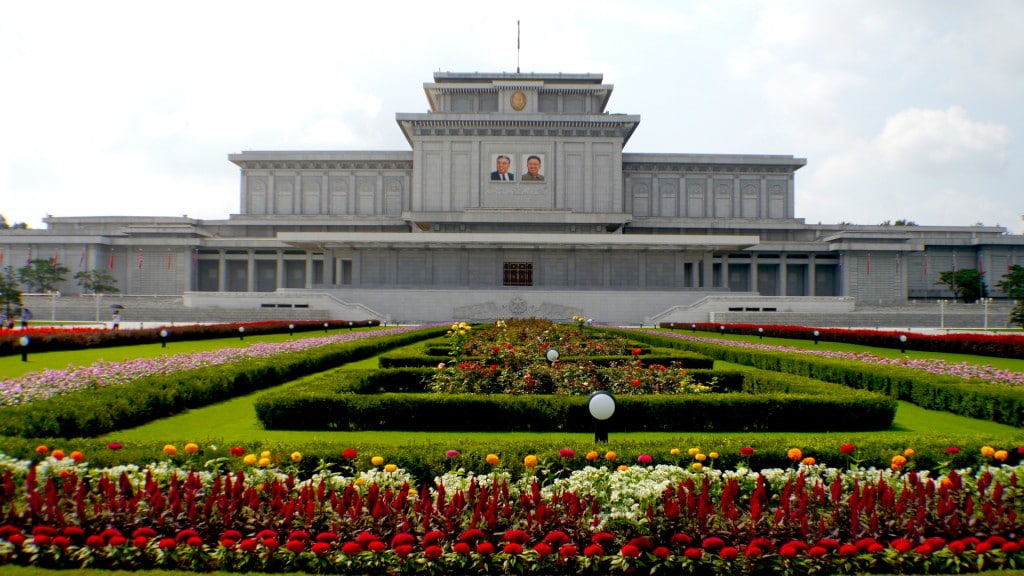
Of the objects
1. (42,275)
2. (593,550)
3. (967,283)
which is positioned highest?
(967,283)

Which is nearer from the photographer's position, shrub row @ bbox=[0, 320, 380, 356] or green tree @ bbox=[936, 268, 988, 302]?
shrub row @ bbox=[0, 320, 380, 356]

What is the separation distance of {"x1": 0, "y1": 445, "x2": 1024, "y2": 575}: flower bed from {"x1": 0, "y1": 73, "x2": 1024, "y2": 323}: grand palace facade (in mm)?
30374

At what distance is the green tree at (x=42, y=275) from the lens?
4412 cm

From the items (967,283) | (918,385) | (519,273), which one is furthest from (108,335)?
(967,283)

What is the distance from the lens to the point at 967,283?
47281 millimetres

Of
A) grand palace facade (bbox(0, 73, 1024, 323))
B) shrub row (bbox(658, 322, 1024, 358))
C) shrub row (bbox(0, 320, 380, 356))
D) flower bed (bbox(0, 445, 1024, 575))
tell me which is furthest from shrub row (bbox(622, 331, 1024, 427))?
grand palace facade (bbox(0, 73, 1024, 323))

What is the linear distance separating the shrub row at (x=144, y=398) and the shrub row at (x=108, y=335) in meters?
7.20

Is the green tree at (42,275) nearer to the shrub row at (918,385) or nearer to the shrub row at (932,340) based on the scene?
the shrub row at (932,340)

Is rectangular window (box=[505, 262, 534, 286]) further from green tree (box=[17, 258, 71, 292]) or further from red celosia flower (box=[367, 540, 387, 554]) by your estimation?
red celosia flower (box=[367, 540, 387, 554])

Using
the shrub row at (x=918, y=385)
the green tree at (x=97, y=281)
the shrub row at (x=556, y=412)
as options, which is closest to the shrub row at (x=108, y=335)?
the shrub row at (x=556, y=412)

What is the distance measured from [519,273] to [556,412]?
3302cm

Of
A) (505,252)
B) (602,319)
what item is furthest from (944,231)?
(505,252)

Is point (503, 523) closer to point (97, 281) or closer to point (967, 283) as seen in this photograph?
point (97, 281)

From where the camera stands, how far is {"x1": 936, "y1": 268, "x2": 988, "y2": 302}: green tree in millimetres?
47062
